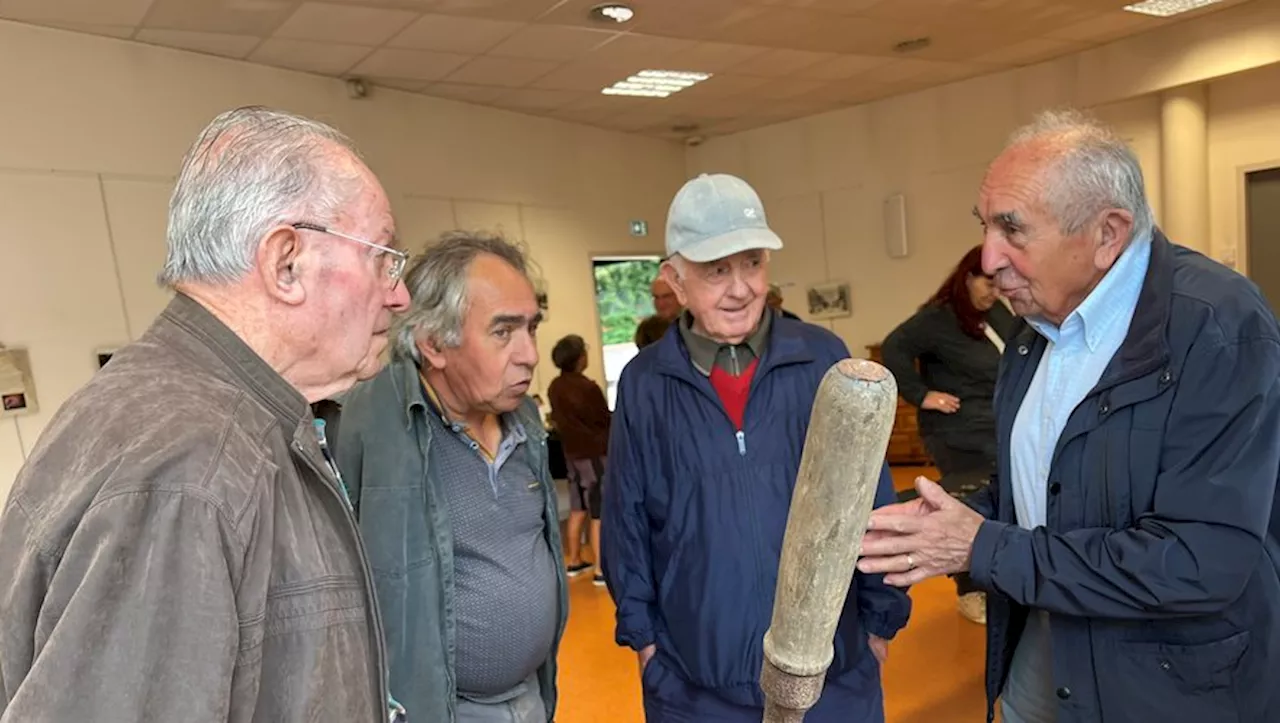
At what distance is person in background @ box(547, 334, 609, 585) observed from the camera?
554cm

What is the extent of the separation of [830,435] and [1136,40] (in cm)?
777

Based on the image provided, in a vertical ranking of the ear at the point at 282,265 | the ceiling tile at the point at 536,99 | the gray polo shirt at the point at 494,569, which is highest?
the ceiling tile at the point at 536,99

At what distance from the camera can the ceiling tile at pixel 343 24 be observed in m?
4.65

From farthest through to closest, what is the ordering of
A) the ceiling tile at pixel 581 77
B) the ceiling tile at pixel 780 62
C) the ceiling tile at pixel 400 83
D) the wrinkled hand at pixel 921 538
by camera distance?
the ceiling tile at pixel 780 62
the ceiling tile at pixel 581 77
the ceiling tile at pixel 400 83
the wrinkled hand at pixel 921 538

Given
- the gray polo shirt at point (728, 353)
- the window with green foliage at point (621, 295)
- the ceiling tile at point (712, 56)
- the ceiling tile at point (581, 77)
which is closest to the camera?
the gray polo shirt at point (728, 353)

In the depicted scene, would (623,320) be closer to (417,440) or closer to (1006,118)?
(1006,118)

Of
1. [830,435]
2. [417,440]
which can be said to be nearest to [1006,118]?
[417,440]

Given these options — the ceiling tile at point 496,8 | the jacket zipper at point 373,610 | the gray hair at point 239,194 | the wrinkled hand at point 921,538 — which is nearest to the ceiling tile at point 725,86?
the ceiling tile at point 496,8

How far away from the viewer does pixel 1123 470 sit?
1350 mm

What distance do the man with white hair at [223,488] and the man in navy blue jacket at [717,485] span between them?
0.82 meters

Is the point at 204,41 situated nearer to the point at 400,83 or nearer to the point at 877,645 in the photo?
the point at 400,83

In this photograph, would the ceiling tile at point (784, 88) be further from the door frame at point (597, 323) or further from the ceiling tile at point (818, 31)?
the door frame at point (597, 323)

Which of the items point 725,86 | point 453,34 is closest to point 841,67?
point 725,86

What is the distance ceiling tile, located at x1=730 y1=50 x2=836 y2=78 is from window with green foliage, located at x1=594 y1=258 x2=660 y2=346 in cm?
258
